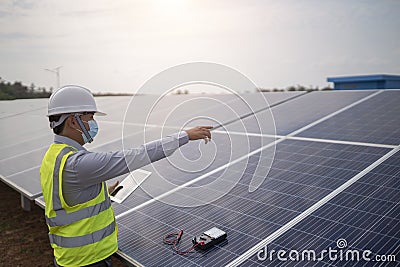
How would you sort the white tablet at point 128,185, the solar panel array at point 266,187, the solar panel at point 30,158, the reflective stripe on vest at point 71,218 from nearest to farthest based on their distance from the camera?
the reflective stripe on vest at point 71,218 → the solar panel array at point 266,187 → the white tablet at point 128,185 → the solar panel at point 30,158

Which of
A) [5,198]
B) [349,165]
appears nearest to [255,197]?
[349,165]

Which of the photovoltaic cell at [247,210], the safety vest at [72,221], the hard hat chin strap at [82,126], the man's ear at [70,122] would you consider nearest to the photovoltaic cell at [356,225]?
the photovoltaic cell at [247,210]

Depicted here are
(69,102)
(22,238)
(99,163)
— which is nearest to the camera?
(99,163)

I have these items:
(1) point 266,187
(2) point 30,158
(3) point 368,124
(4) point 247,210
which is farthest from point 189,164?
(2) point 30,158

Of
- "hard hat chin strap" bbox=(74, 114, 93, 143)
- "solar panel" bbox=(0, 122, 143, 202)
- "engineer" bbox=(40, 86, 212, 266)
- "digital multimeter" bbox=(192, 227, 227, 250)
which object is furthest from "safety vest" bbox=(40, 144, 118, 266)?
"solar panel" bbox=(0, 122, 143, 202)

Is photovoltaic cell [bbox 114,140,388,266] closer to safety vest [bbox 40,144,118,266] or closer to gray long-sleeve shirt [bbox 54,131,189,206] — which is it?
safety vest [bbox 40,144,118,266]

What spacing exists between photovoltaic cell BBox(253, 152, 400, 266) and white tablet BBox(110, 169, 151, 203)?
8.46ft

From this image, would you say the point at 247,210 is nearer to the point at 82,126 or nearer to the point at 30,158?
the point at 82,126

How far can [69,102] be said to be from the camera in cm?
349

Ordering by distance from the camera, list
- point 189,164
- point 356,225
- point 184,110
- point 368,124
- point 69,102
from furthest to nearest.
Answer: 1. point 368,124
2. point 189,164
3. point 184,110
4. point 356,225
5. point 69,102

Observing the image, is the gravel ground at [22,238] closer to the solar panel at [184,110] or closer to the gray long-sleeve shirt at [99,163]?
the solar panel at [184,110]

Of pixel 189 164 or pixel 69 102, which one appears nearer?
pixel 69 102

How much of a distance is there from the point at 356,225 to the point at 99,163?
8.51 feet

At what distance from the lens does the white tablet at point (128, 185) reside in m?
5.57
